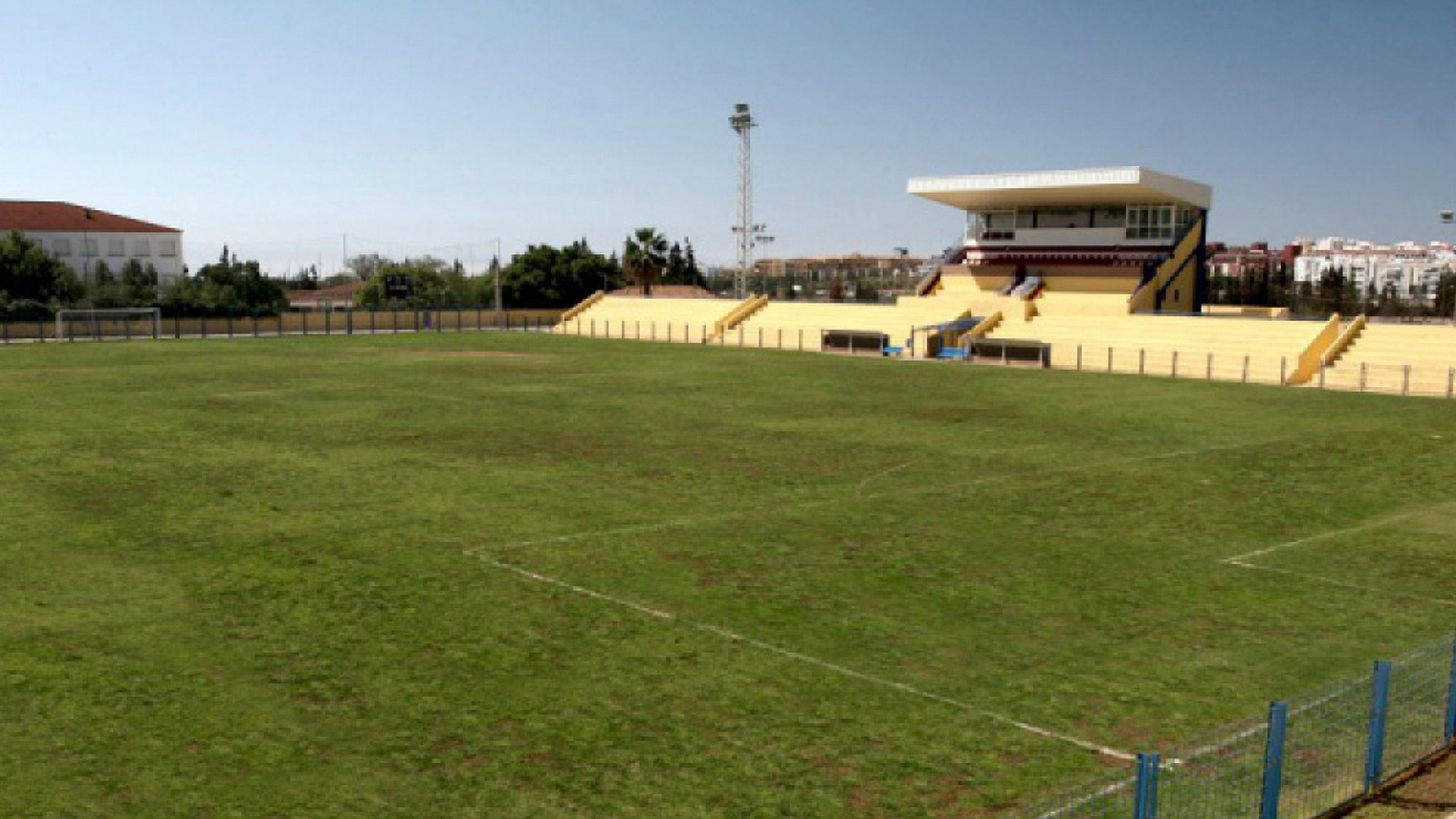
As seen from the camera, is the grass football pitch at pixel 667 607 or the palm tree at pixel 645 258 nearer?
the grass football pitch at pixel 667 607

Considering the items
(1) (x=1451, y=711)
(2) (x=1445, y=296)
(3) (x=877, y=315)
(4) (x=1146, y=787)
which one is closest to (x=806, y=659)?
(4) (x=1146, y=787)

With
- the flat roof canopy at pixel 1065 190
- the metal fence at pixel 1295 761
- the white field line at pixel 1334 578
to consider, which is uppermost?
the flat roof canopy at pixel 1065 190

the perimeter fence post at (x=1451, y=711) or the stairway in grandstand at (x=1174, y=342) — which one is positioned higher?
the stairway in grandstand at (x=1174, y=342)

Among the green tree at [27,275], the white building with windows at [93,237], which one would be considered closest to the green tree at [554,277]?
the green tree at [27,275]

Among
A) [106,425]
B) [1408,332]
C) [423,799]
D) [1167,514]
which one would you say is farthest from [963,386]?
[423,799]

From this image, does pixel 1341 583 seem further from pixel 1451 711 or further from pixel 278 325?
pixel 278 325

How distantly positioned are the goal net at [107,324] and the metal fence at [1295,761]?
77.7 meters

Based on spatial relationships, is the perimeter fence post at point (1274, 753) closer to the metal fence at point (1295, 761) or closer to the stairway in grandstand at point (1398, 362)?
the metal fence at point (1295, 761)

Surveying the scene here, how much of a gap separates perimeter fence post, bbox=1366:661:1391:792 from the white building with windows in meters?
151

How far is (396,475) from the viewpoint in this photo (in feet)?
74.6

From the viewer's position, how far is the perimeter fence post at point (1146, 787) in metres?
6.73

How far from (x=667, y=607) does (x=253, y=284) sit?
331 feet

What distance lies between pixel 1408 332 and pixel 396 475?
4509 cm

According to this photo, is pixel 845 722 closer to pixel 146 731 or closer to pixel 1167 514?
pixel 146 731
